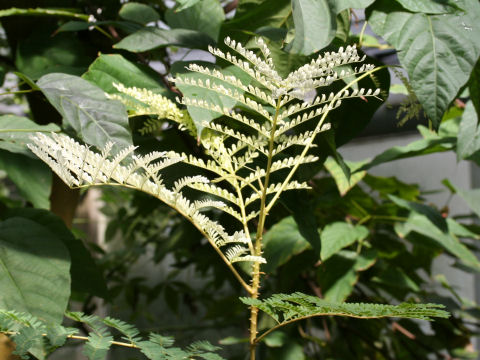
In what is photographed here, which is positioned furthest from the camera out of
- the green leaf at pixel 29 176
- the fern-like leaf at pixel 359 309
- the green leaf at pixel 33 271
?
the green leaf at pixel 29 176

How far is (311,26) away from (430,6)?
125 millimetres

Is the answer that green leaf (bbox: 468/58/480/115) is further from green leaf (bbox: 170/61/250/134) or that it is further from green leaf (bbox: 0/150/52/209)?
green leaf (bbox: 0/150/52/209)

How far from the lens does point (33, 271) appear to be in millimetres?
452

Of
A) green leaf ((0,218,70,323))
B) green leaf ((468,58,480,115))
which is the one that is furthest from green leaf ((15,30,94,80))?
green leaf ((468,58,480,115))

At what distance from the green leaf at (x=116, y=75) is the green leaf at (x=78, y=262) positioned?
16cm

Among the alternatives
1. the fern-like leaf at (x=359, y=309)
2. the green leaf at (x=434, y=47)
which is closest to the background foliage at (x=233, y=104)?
the green leaf at (x=434, y=47)

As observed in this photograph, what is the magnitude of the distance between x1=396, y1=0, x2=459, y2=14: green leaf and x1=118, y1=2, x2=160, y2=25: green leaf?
318mm

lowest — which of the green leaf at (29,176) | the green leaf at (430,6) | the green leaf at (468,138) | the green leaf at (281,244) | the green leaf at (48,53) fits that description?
the green leaf at (281,244)

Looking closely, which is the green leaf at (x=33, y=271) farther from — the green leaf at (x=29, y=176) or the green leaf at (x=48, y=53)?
the green leaf at (x=48, y=53)

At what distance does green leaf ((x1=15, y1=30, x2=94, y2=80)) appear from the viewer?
624 millimetres

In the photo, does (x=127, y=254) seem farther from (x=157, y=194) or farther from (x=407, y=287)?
(x=157, y=194)

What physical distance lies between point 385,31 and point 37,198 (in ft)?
1.34

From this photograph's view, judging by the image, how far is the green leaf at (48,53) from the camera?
62cm

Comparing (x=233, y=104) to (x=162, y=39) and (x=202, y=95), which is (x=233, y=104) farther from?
(x=162, y=39)
